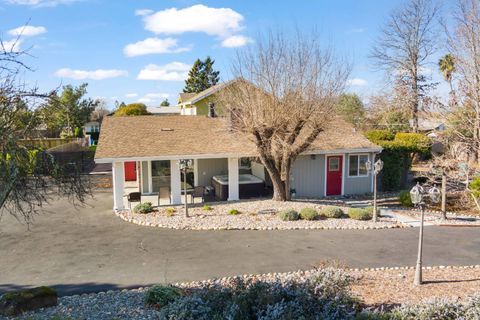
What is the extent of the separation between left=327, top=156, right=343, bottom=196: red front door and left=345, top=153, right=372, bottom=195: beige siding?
1.31 feet

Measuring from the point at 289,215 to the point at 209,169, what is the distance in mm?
7129

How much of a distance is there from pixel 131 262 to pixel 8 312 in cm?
378

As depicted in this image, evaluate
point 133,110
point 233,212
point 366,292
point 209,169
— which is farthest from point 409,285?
point 133,110

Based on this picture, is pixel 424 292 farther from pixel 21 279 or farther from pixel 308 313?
pixel 21 279

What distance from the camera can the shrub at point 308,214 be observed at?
14.7 metres

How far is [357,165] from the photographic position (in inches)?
789

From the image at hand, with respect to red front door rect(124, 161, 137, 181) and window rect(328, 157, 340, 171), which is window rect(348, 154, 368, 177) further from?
red front door rect(124, 161, 137, 181)

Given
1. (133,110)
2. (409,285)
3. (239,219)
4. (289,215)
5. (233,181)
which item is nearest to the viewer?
(409,285)

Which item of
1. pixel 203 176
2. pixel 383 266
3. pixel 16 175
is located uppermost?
pixel 16 175

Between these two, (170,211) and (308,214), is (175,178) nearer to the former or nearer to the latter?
(170,211)

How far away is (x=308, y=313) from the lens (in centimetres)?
642

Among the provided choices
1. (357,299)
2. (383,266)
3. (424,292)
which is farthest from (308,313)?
(383,266)

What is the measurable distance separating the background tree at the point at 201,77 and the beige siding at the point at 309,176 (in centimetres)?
4494

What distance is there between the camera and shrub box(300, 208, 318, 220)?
48.3 feet
